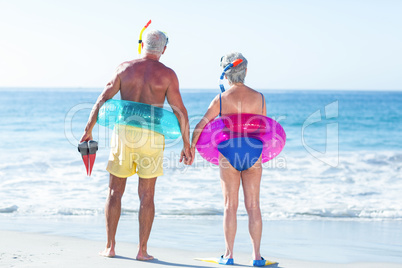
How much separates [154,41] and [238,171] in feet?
4.17

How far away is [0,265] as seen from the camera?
4102mm

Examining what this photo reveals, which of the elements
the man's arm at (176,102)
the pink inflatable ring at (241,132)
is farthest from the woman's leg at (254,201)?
the man's arm at (176,102)

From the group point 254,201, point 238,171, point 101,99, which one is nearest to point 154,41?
point 101,99

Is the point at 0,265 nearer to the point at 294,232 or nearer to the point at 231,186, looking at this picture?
the point at 231,186

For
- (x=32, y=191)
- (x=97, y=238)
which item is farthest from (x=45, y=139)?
(x=97, y=238)

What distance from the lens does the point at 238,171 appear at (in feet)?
14.6

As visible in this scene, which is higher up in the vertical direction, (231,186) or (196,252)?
(231,186)

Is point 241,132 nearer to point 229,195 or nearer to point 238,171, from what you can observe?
point 238,171

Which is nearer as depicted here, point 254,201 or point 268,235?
point 254,201

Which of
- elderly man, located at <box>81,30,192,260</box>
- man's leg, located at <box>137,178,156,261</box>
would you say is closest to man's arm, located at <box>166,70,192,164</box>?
elderly man, located at <box>81,30,192,260</box>

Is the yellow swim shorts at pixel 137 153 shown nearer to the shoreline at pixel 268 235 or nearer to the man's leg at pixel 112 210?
the man's leg at pixel 112 210

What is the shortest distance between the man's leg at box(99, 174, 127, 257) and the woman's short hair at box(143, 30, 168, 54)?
3.60 feet

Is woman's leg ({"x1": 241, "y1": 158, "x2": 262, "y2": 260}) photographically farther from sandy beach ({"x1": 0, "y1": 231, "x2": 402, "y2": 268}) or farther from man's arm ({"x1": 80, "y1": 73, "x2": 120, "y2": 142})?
man's arm ({"x1": 80, "y1": 73, "x2": 120, "y2": 142})

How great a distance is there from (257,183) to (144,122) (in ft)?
3.39
